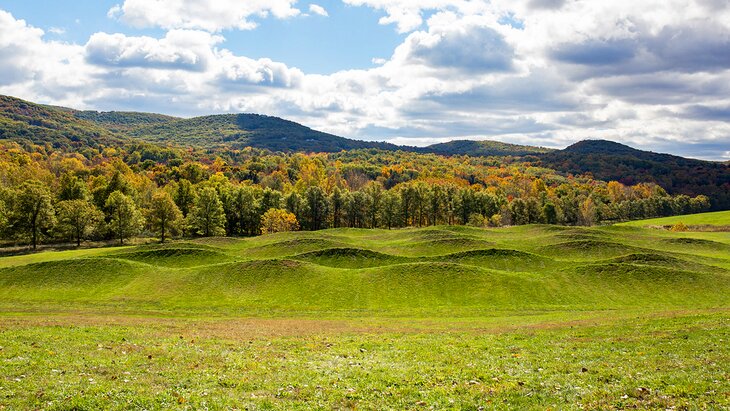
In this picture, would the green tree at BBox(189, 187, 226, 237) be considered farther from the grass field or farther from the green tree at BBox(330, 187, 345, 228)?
the grass field

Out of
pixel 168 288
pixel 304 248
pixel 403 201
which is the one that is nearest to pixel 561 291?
pixel 304 248

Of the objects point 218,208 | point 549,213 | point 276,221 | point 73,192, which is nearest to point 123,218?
point 218,208

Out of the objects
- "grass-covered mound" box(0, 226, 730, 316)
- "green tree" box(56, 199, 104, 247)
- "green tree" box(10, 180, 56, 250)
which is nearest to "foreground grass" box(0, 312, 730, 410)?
"grass-covered mound" box(0, 226, 730, 316)

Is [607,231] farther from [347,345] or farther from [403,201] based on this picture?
[347,345]

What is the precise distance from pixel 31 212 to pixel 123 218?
18025 millimetres

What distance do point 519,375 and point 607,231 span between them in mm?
94804

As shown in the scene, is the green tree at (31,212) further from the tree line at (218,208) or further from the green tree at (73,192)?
the green tree at (73,192)

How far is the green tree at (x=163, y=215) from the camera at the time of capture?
4328 inches

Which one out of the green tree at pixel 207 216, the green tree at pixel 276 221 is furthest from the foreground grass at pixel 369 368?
the green tree at pixel 276 221

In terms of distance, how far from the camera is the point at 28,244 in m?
102

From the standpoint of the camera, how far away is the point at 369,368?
21.1 m

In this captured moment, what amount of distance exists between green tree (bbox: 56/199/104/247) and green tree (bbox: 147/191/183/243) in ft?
44.0

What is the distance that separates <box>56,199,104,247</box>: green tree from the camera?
98.5 m

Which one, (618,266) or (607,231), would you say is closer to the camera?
(618,266)
